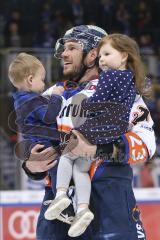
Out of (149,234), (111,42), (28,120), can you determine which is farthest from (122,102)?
(149,234)

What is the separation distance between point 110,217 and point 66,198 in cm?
21

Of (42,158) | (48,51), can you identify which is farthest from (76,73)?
(48,51)

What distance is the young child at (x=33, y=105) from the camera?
10.5 ft

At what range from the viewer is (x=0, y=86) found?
9.71m

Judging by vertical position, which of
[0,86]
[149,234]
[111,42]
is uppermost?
[111,42]

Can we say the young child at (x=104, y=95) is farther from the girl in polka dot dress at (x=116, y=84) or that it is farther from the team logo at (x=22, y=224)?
the team logo at (x=22, y=224)

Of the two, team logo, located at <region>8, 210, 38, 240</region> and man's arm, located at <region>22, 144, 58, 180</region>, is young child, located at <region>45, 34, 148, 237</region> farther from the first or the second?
team logo, located at <region>8, 210, 38, 240</region>

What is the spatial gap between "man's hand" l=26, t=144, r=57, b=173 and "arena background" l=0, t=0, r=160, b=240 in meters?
3.18

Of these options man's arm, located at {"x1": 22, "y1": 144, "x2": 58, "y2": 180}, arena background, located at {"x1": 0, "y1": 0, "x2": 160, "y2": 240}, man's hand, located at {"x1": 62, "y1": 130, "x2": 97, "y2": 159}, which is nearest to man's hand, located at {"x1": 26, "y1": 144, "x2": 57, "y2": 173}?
man's arm, located at {"x1": 22, "y1": 144, "x2": 58, "y2": 180}

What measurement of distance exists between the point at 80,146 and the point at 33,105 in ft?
1.29

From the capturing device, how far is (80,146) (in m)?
2.94

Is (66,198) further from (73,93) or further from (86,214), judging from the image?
(73,93)

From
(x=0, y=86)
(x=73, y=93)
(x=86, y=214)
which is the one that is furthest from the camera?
(x=0, y=86)

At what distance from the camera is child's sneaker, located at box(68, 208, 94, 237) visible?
2.92m
